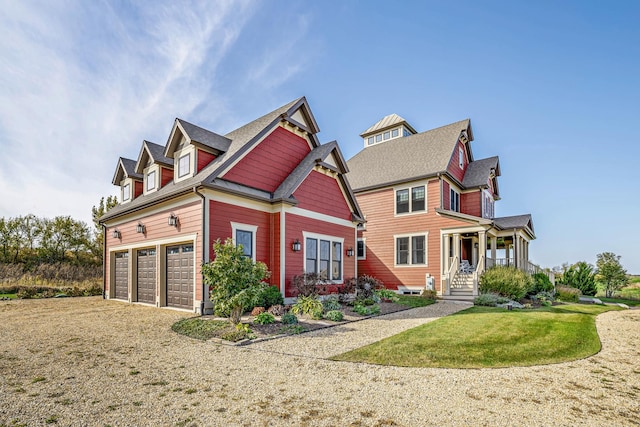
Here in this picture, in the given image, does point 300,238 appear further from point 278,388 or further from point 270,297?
point 278,388

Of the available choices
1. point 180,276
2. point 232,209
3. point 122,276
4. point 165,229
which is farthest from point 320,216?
point 122,276

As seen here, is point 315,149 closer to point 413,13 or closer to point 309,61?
point 309,61

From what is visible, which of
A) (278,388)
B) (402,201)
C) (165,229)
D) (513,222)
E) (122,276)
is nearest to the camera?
(278,388)

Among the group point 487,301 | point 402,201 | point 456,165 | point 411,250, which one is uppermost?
point 456,165

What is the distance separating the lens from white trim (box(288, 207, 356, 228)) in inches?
556

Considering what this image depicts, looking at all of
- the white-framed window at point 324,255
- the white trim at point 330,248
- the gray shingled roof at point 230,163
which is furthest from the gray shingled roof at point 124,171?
the white-framed window at point 324,255

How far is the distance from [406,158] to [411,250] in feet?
19.7

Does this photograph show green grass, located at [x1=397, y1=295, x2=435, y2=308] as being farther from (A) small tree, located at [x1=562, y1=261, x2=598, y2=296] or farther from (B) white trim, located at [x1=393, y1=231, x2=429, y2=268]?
(A) small tree, located at [x1=562, y1=261, x2=598, y2=296]

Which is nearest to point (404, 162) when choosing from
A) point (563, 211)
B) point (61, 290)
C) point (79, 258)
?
point (563, 211)

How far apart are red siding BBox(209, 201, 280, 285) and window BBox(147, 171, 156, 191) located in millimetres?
5302

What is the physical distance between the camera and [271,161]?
1445 cm

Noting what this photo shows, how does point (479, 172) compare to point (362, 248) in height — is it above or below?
above

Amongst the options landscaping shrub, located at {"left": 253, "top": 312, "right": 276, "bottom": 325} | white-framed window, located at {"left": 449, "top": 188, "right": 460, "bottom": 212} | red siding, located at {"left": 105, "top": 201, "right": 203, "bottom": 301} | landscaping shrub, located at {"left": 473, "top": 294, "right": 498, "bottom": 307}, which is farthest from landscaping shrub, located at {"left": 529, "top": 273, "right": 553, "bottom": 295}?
red siding, located at {"left": 105, "top": 201, "right": 203, "bottom": 301}

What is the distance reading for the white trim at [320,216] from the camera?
46.3 feet
